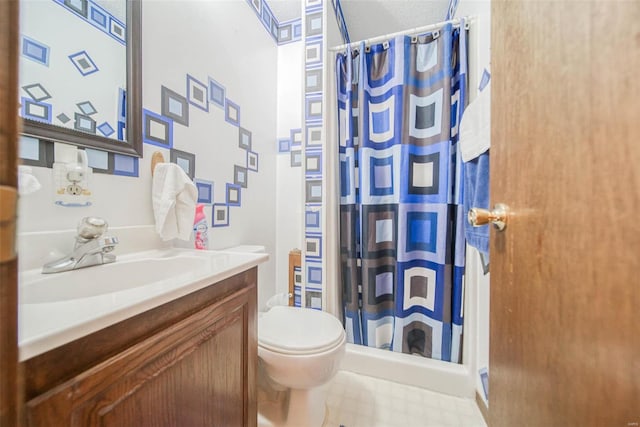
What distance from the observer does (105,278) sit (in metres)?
0.66

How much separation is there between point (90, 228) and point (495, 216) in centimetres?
101

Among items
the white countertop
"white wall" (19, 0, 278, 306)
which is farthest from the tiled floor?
the white countertop

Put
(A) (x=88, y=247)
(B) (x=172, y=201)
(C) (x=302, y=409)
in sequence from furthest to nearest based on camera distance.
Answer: (C) (x=302, y=409)
(B) (x=172, y=201)
(A) (x=88, y=247)

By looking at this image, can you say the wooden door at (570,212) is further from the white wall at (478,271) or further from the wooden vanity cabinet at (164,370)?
the white wall at (478,271)

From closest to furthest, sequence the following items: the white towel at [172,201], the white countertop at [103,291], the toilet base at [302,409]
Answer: the white countertop at [103,291] → the white towel at [172,201] → the toilet base at [302,409]

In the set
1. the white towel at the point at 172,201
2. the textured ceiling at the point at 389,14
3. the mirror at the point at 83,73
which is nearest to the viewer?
the mirror at the point at 83,73

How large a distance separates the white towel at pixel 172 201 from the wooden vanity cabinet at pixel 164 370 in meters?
0.37

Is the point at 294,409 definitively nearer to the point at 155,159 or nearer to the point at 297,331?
the point at 297,331

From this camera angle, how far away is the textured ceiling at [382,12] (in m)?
1.52

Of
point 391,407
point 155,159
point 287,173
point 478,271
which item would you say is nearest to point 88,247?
point 155,159

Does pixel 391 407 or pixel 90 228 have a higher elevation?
pixel 90 228

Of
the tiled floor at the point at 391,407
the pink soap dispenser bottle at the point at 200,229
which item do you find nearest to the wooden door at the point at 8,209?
the pink soap dispenser bottle at the point at 200,229

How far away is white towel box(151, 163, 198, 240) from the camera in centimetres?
84

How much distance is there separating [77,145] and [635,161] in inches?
43.3
